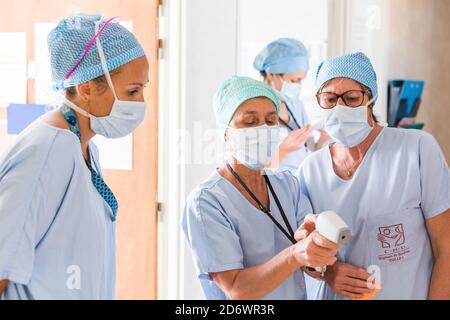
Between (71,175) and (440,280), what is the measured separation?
0.64 metres

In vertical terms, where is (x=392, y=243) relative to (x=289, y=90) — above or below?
below

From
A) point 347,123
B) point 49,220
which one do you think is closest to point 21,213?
point 49,220

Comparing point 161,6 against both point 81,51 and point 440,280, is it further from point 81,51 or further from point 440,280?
point 440,280

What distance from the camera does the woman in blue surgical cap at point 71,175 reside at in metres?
0.91

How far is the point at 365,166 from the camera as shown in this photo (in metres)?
1.09

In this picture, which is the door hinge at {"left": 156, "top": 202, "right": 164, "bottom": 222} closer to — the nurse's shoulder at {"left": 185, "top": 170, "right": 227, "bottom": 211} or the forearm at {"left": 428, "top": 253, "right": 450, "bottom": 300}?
the nurse's shoulder at {"left": 185, "top": 170, "right": 227, "bottom": 211}

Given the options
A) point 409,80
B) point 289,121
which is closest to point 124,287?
point 289,121

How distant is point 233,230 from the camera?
103 cm

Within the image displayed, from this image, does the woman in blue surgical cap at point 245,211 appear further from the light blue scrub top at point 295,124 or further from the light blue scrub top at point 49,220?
the light blue scrub top at point 295,124

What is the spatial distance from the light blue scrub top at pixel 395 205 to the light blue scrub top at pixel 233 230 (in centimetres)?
7

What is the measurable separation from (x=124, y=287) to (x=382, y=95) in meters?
0.87

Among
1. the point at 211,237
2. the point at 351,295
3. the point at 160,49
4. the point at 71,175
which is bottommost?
the point at 351,295

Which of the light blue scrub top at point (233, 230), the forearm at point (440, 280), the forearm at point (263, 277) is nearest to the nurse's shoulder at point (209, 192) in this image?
the light blue scrub top at point (233, 230)

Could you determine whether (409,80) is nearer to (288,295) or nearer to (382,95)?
(382,95)
